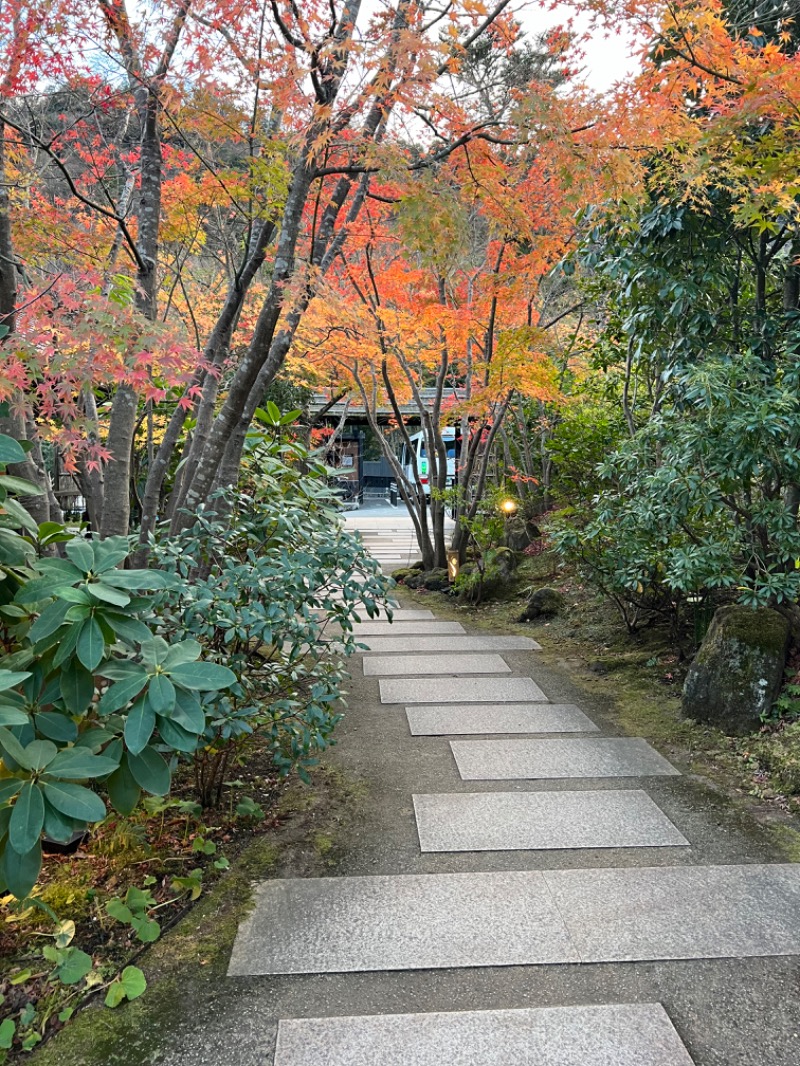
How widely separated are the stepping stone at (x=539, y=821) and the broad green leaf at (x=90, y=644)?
5.01ft

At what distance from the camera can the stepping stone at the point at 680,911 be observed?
6.47 feet

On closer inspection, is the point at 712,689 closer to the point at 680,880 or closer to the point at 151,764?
the point at 680,880

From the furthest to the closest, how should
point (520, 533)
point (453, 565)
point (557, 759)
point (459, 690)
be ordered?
point (520, 533) → point (453, 565) → point (459, 690) → point (557, 759)

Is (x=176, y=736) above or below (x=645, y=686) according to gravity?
above

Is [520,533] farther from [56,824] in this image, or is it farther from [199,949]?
[56,824]

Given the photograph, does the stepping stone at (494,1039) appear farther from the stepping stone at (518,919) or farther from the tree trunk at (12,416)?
the tree trunk at (12,416)

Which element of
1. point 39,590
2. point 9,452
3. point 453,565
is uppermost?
point 9,452

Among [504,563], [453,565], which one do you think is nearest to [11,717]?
[504,563]

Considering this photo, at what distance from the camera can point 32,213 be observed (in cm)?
428

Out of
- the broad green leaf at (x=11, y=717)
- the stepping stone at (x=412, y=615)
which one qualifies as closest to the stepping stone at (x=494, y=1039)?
the broad green leaf at (x=11, y=717)

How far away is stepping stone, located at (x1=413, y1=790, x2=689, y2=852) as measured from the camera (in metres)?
2.55

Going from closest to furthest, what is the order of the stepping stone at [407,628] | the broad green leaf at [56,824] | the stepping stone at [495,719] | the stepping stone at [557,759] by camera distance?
1. the broad green leaf at [56,824]
2. the stepping stone at [557,759]
3. the stepping stone at [495,719]
4. the stepping stone at [407,628]

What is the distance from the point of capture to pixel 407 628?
6.16 metres

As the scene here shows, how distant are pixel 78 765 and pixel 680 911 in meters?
1.89
